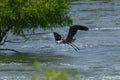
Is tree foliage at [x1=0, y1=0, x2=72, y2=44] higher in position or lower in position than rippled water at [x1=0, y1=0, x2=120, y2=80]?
higher

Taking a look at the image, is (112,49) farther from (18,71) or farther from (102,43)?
(18,71)

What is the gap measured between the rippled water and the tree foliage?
4.33 ft

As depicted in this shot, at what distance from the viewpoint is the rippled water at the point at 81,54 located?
19.3m

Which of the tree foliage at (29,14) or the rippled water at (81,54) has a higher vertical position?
the tree foliage at (29,14)

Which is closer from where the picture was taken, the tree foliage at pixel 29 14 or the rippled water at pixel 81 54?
the rippled water at pixel 81 54

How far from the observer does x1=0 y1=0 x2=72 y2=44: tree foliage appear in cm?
2311

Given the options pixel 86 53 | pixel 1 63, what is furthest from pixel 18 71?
pixel 86 53

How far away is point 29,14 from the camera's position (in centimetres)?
2312

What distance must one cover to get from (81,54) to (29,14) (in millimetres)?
3111

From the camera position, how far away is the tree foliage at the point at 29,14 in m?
23.1

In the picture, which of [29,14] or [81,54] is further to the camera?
[81,54]

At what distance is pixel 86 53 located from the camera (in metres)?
24.9

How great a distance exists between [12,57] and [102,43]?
246 inches

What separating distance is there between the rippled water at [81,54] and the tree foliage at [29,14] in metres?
1.32
